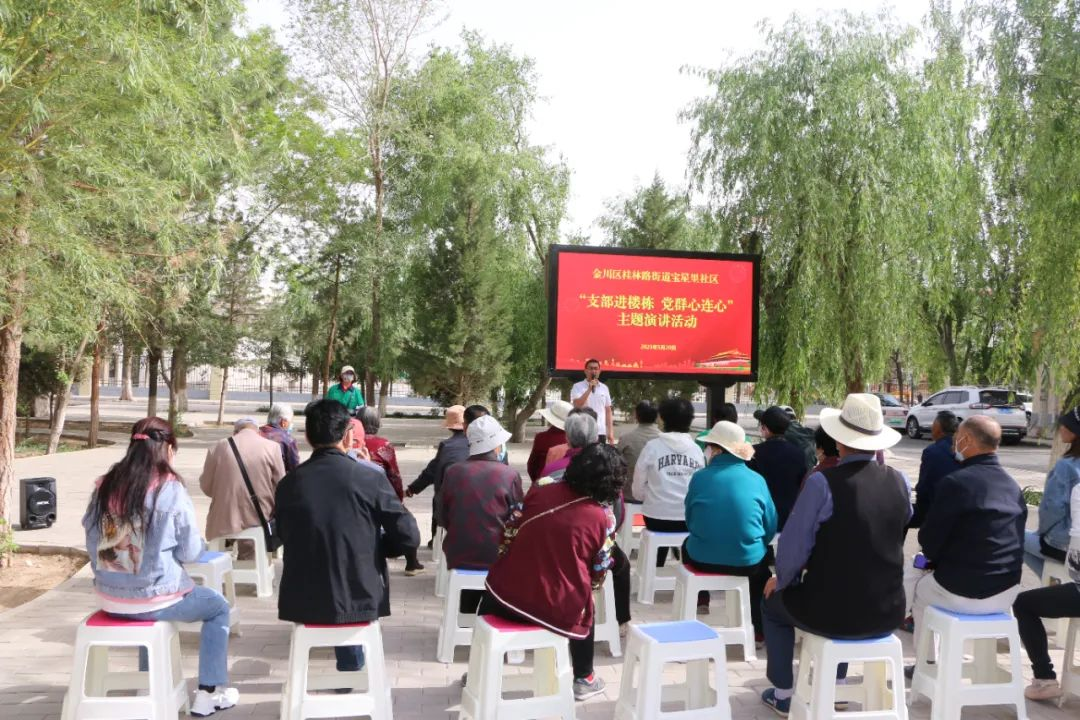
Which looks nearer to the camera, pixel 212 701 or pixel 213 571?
pixel 212 701

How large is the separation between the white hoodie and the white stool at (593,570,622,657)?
1.16m

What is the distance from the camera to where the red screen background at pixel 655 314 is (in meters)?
11.3

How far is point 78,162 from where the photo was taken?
6.42 m

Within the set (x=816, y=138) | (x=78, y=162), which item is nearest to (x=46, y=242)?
(x=78, y=162)

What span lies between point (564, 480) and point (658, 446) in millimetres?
2407

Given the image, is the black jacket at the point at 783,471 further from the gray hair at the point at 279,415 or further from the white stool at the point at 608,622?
the gray hair at the point at 279,415

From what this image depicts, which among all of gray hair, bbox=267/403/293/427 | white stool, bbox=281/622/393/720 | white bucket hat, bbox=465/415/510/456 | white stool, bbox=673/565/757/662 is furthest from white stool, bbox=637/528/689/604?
gray hair, bbox=267/403/293/427

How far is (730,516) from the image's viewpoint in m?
5.12

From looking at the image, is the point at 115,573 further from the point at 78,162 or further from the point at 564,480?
the point at 78,162

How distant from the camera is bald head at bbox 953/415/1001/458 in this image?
14.8ft

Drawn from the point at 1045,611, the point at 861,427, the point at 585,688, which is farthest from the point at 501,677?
the point at 1045,611

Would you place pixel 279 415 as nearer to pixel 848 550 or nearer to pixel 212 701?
pixel 212 701

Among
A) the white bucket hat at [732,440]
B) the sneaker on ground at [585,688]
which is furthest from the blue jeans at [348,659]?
the white bucket hat at [732,440]

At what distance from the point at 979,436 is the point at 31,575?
7.33 m
